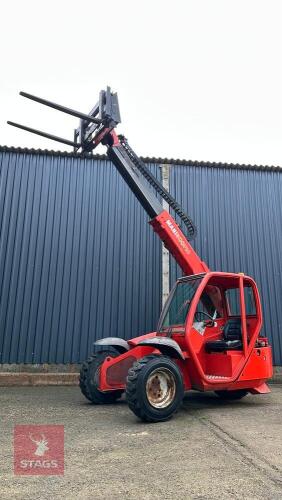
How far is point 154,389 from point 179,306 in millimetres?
1844

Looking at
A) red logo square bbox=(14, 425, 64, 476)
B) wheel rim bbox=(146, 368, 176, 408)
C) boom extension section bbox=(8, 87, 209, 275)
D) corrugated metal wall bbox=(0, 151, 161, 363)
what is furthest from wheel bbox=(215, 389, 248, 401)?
red logo square bbox=(14, 425, 64, 476)

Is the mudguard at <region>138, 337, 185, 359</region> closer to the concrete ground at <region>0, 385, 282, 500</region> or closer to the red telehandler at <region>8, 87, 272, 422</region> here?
the red telehandler at <region>8, 87, 272, 422</region>

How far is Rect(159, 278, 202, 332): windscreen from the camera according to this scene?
6818mm

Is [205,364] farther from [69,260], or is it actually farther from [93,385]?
[69,260]

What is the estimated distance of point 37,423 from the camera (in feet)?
17.5

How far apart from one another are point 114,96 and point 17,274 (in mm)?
5588

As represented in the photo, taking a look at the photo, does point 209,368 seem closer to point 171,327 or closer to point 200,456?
point 171,327

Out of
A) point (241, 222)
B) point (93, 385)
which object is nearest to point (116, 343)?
point (93, 385)

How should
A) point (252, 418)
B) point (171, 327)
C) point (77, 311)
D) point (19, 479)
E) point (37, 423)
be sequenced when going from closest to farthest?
point (19, 479) → point (37, 423) → point (252, 418) → point (171, 327) → point (77, 311)

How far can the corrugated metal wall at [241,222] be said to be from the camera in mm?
11242

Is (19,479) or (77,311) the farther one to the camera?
(77,311)

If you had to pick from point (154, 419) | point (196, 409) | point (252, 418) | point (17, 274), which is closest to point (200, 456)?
point (154, 419)

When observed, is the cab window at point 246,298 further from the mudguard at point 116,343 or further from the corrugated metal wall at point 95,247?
the corrugated metal wall at point 95,247

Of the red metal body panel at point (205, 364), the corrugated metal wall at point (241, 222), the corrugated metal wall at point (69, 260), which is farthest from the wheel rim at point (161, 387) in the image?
the corrugated metal wall at point (241, 222)
